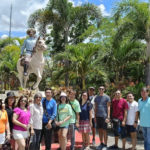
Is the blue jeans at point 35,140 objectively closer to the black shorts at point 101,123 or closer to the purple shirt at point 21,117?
the purple shirt at point 21,117

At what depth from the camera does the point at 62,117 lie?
4.71 meters

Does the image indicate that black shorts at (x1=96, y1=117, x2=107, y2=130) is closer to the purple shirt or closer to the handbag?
the purple shirt

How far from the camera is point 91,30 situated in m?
16.2

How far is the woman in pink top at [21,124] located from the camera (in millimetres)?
3912

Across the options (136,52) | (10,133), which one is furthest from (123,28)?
(10,133)

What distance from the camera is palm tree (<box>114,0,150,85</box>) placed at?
30.6 ft

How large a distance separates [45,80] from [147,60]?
Answer: 11332 millimetres

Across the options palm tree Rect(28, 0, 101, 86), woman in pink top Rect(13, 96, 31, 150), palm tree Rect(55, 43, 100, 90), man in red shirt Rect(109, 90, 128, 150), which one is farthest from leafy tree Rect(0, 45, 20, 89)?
woman in pink top Rect(13, 96, 31, 150)

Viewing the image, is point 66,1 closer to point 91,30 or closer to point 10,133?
point 91,30

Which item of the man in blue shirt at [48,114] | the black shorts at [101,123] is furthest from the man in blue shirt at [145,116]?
the man in blue shirt at [48,114]

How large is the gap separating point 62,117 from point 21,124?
41.4 inches

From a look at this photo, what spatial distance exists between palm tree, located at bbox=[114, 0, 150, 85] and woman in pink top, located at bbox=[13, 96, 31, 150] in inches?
270

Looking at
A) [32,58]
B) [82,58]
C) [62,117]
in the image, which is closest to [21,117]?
[62,117]

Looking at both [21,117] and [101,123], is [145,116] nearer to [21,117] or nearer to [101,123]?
[101,123]
